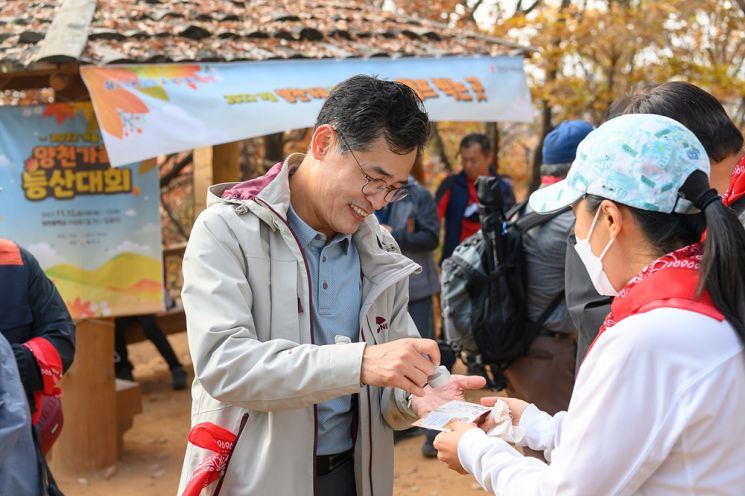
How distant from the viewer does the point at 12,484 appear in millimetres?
2742

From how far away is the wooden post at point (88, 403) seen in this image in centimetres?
573

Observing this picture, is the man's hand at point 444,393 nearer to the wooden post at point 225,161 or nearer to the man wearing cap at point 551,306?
the man wearing cap at point 551,306

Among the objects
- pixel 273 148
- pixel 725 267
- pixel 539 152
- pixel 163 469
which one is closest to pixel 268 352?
pixel 725 267

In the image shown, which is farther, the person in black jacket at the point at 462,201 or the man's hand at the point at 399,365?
the person in black jacket at the point at 462,201

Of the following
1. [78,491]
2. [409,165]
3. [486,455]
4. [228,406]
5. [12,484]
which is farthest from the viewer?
[78,491]

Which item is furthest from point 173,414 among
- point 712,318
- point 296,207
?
point 712,318

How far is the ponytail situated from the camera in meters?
1.59

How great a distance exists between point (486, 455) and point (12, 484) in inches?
69.8

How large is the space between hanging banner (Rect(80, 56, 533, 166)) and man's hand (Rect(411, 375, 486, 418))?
3.32 meters

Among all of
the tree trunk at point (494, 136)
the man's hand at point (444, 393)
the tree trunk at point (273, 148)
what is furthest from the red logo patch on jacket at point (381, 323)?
the tree trunk at point (273, 148)

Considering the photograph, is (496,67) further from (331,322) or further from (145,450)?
(331,322)

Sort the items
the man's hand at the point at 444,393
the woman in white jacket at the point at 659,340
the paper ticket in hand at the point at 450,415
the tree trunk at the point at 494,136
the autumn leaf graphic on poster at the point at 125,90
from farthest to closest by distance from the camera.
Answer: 1. the tree trunk at the point at 494,136
2. the autumn leaf graphic on poster at the point at 125,90
3. the man's hand at the point at 444,393
4. the paper ticket in hand at the point at 450,415
5. the woman in white jacket at the point at 659,340

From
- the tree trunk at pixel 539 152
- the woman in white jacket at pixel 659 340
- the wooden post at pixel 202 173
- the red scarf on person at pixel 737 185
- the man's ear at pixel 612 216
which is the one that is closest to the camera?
the woman in white jacket at pixel 659 340

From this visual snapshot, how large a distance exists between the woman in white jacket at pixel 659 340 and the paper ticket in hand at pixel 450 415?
39 centimetres
